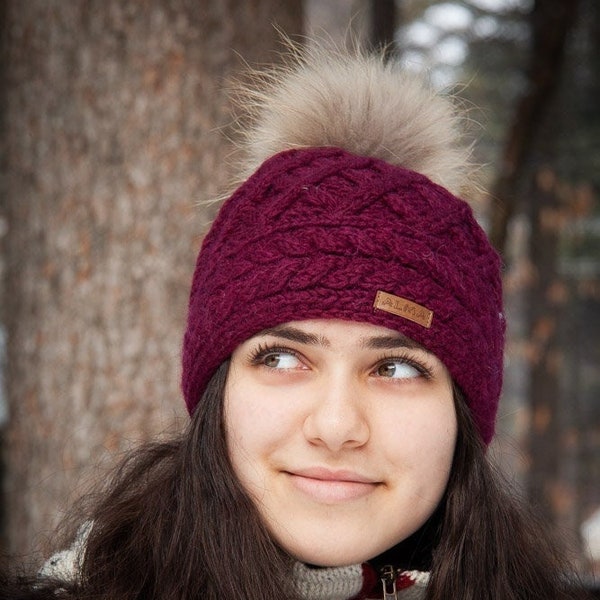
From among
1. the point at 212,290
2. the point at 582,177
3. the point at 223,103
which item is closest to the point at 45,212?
the point at 223,103

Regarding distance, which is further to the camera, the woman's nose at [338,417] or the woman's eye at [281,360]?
the woman's eye at [281,360]

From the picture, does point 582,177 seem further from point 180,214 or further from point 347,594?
point 347,594

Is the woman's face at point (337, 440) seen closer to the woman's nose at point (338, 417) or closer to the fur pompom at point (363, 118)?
the woman's nose at point (338, 417)

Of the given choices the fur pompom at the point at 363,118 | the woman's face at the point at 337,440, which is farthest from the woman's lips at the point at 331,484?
the fur pompom at the point at 363,118

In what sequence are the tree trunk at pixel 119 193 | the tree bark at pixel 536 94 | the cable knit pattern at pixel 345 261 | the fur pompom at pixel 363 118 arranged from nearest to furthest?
the cable knit pattern at pixel 345 261 < the fur pompom at pixel 363 118 < the tree trunk at pixel 119 193 < the tree bark at pixel 536 94

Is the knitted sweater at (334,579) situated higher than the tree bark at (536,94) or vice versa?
the tree bark at (536,94)

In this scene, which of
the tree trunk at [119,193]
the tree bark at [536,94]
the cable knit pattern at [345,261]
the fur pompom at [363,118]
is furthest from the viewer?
the tree bark at [536,94]

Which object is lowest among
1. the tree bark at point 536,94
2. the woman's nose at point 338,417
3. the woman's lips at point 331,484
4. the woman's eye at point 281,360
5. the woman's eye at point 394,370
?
the woman's lips at point 331,484

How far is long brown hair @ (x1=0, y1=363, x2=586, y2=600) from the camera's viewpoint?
1943 mm

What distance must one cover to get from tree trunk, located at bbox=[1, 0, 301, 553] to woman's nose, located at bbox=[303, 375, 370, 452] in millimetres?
1264

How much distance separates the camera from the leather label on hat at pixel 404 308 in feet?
6.18

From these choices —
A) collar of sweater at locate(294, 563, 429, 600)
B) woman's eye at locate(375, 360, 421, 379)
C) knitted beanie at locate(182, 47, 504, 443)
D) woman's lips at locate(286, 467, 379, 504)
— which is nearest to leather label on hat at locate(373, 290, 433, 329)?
knitted beanie at locate(182, 47, 504, 443)

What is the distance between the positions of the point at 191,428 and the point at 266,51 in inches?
65.9

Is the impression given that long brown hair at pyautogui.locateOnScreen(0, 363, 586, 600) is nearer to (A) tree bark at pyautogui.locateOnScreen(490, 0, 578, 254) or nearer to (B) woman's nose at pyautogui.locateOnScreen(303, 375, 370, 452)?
(B) woman's nose at pyautogui.locateOnScreen(303, 375, 370, 452)
